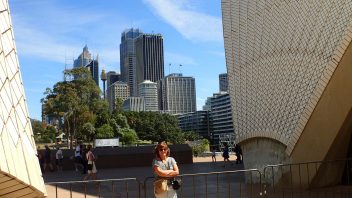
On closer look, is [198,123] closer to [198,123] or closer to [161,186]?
[198,123]

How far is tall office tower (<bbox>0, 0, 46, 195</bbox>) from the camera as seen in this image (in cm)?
530

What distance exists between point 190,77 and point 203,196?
159021 millimetres

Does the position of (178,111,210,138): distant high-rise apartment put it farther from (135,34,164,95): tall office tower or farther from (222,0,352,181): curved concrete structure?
(222,0,352,181): curved concrete structure

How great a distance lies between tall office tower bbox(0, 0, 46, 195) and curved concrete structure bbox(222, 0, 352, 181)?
7339 millimetres

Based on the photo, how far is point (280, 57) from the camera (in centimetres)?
1368

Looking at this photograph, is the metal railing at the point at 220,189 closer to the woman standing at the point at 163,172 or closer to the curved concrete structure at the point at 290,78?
the curved concrete structure at the point at 290,78

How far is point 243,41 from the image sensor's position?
1587 centimetres

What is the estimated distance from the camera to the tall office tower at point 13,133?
5296mm

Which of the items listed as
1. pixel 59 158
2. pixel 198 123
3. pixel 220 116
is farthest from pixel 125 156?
pixel 198 123

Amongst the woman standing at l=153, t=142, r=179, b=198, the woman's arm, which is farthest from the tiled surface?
the woman's arm

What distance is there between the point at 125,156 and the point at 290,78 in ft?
52.4

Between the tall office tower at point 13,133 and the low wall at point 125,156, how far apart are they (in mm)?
19910

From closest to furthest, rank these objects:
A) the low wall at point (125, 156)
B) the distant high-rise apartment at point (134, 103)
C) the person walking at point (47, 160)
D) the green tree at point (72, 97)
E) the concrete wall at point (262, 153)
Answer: the concrete wall at point (262, 153) → the person walking at point (47, 160) → the low wall at point (125, 156) → the green tree at point (72, 97) → the distant high-rise apartment at point (134, 103)

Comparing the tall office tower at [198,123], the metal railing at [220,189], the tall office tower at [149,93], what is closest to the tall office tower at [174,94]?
the tall office tower at [149,93]
